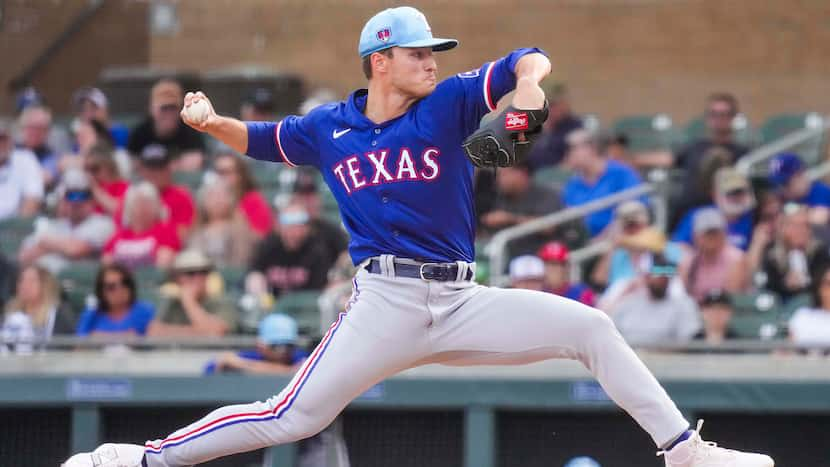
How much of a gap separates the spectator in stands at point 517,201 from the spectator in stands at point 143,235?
2010 mm

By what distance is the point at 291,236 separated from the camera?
28.9 ft

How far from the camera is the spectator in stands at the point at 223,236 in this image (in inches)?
366

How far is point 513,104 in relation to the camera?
4.44 m

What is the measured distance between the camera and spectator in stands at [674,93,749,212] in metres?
9.06

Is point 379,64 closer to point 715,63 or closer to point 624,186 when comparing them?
point 624,186

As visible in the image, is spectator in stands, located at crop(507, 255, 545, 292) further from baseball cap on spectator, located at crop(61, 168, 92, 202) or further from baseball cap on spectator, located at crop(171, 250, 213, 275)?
baseball cap on spectator, located at crop(61, 168, 92, 202)

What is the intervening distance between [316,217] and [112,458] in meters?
4.25

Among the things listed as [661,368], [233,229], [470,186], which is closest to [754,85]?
[233,229]

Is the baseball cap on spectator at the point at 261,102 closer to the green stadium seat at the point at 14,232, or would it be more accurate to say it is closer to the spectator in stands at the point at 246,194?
the spectator in stands at the point at 246,194

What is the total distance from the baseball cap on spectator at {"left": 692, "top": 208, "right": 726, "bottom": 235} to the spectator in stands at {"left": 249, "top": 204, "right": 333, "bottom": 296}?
2.20m

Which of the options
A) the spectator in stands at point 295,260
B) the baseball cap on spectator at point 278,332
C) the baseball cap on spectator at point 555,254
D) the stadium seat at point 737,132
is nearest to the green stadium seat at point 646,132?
the stadium seat at point 737,132

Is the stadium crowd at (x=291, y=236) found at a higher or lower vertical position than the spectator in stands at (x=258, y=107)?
lower

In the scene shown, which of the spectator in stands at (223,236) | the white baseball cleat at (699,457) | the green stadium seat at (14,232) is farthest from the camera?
the green stadium seat at (14,232)

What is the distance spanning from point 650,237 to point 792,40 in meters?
4.32
